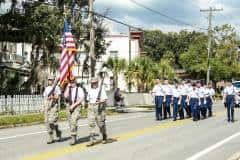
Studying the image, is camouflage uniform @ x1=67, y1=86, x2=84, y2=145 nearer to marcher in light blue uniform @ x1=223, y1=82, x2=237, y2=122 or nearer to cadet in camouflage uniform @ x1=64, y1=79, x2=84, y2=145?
cadet in camouflage uniform @ x1=64, y1=79, x2=84, y2=145

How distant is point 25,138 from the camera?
18.7m

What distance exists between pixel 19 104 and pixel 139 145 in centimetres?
1589

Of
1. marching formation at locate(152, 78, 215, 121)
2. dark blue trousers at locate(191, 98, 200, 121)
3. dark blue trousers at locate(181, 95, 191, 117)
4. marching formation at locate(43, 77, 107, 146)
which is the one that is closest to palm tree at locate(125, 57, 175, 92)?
dark blue trousers at locate(181, 95, 191, 117)

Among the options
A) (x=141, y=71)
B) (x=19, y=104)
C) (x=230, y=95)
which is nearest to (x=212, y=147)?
(x=230, y=95)

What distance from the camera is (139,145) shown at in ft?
53.0

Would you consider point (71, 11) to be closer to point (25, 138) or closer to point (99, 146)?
Answer: point (25, 138)

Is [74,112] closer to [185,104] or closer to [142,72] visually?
[185,104]

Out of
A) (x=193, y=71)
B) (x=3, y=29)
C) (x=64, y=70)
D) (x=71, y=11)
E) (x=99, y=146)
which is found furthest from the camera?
(x=193, y=71)

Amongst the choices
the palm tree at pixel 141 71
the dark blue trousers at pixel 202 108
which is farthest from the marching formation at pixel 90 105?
the palm tree at pixel 141 71

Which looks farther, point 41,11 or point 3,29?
point 41,11

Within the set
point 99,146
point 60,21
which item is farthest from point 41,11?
point 99,146

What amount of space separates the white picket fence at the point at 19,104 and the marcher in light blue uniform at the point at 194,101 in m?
9.22

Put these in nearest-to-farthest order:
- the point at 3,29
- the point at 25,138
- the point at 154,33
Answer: the point at 25,138, the point at 3,29, the point at 154,33

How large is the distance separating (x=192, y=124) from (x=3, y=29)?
49.4ft
